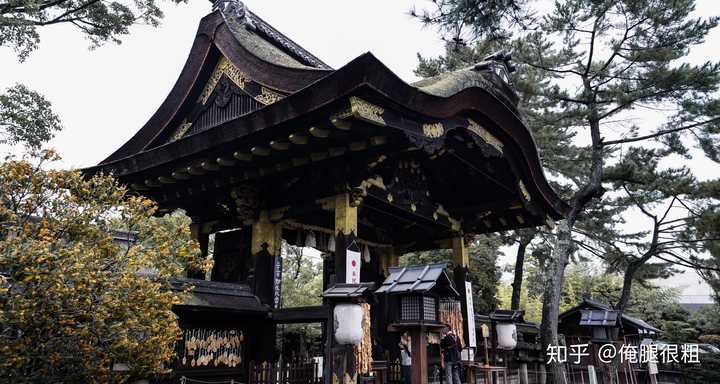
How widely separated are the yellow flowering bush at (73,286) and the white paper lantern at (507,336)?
6205 millimetres

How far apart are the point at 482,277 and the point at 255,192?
42.6 feet

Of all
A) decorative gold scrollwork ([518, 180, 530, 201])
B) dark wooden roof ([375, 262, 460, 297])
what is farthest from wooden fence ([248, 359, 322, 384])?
decorative gold scrollwork ([518, 180, 530, 201])

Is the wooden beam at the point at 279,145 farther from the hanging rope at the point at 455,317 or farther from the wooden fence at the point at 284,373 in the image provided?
the hanging rope at the point at 455,317

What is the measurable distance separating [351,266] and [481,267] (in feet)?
43.3

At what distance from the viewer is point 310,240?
32.6 ft

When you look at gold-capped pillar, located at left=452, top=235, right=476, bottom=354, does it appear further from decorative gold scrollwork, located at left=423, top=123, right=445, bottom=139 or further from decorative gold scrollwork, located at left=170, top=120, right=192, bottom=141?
decorative gold scrollwork, located at left=170, top=120, right=192, bottom=141

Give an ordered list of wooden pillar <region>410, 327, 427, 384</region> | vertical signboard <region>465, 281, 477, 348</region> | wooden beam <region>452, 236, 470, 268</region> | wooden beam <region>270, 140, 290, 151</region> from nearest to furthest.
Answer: wooden pillar <region>410, 327, 427, 384</region> < wooden beam <region>270, 140, 290, 151</region> < vertical signboard <region>465, 281, 477, 348</region> < wooden beam <region>452, 236, 470, 268</region>

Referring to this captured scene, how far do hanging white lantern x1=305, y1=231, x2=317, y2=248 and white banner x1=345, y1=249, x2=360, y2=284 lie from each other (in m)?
2.54

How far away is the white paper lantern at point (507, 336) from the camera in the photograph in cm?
907

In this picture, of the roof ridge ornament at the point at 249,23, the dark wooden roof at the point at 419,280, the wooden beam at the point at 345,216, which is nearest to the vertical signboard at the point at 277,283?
the wooden beam at the point at 345,216

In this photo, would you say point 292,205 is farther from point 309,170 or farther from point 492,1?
point 492,1

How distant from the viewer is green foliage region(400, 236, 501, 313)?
63.1 feet

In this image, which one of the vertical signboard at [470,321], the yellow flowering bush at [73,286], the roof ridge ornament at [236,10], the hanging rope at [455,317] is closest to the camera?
the yellow flowering bush at [73,286]

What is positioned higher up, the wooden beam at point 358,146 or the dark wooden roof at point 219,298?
the wooden beam at point 358,146
